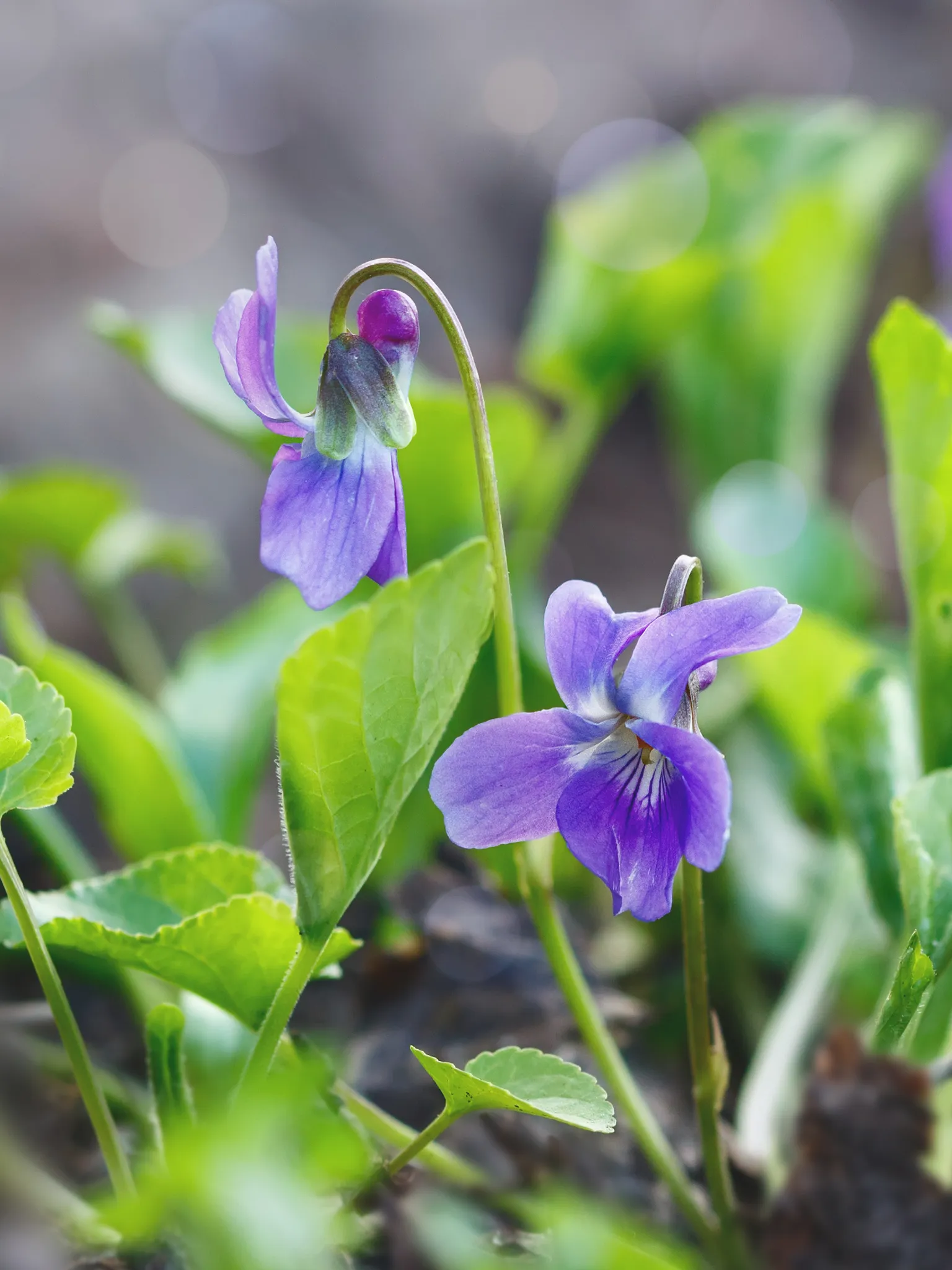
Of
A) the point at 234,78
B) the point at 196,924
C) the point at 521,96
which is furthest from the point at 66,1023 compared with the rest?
the point at 521,96

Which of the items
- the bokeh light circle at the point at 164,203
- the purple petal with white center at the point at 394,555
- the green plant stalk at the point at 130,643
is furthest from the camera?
the bokeh light circle at the point at 164,203

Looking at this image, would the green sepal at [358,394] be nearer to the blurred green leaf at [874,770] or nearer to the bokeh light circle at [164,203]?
the blurred green leaf at [874,770]

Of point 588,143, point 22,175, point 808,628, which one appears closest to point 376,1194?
point 808,628

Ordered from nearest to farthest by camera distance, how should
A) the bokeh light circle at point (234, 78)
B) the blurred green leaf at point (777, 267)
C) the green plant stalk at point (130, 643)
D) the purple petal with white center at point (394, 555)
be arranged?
the purple petal with white center at point (394, 555)
the green plant stalk at point (130, 643)
the blurred green leaf at point (777, 267)
the bokeh light circle at point (234, 78)

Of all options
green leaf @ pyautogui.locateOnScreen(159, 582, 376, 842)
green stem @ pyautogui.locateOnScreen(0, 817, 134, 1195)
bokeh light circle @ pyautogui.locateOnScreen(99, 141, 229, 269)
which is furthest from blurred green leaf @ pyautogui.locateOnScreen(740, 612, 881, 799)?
bokeh light circle @ pyautogui.locateOnScreen(99, 141, 229, 269)

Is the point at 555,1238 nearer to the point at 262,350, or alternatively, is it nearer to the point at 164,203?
the point at 262,350

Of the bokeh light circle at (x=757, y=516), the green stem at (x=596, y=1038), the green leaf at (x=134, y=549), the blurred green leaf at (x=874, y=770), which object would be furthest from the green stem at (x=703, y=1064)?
the green leaf at (x=134, y=549)

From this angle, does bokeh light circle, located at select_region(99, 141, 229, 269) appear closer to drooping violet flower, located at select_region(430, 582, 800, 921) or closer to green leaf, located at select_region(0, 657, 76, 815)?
green leaf, located at select_region(0, 657, 76, 815)
